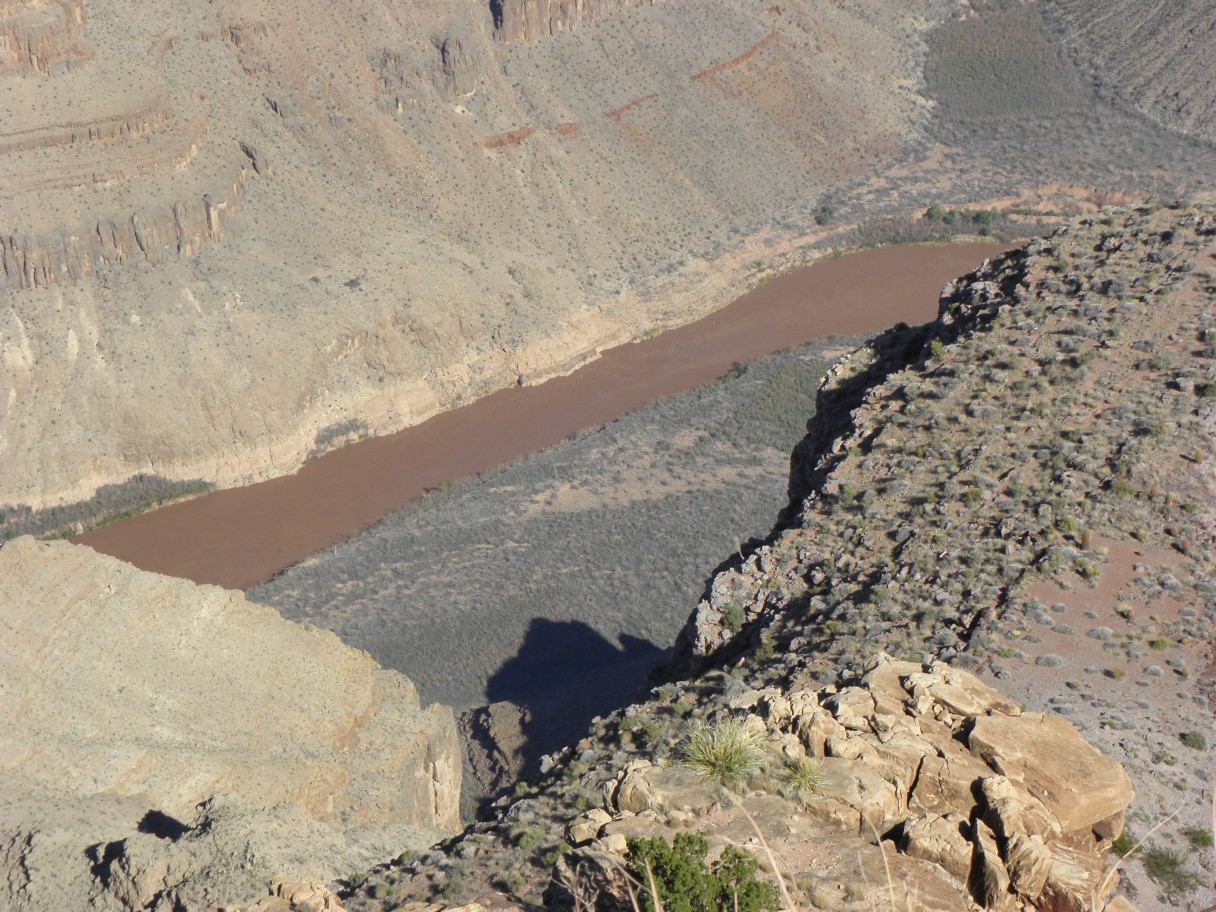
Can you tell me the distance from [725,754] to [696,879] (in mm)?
3240

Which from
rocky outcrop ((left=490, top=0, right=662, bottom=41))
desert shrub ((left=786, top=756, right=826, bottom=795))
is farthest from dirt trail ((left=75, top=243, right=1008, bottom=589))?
desert shrub ((left=786, top=756, right=826, bottom=795))

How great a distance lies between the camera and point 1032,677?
1972 centimetres

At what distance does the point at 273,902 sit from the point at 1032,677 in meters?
11.7

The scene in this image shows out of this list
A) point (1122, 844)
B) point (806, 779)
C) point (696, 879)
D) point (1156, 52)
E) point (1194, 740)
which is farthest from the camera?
point (1156, 52)

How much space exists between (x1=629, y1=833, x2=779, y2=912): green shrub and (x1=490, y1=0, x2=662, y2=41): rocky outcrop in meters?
70.7

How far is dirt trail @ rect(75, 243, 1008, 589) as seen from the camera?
5388 cm

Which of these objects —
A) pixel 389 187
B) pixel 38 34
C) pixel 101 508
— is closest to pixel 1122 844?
pixel 101 508

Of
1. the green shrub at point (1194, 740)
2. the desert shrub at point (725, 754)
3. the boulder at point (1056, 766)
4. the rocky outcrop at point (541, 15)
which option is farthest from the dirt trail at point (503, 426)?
the green shrub at point (1194, 740)

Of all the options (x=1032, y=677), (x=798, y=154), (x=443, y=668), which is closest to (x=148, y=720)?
(x=443, y=668)

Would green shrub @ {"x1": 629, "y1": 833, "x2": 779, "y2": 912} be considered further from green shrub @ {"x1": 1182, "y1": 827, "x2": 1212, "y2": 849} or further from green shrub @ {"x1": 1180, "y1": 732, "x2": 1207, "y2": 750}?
green shrub @ {"x1": 1180, "y1": 732, "x2": 1207, "y2": 750}

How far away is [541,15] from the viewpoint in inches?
3098

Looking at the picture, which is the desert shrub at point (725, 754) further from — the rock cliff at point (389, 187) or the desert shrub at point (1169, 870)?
the rock cliff at point (389, 187)

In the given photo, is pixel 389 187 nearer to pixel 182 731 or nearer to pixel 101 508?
pixel 101 508

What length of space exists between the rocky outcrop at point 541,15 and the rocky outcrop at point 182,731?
55.2 m
